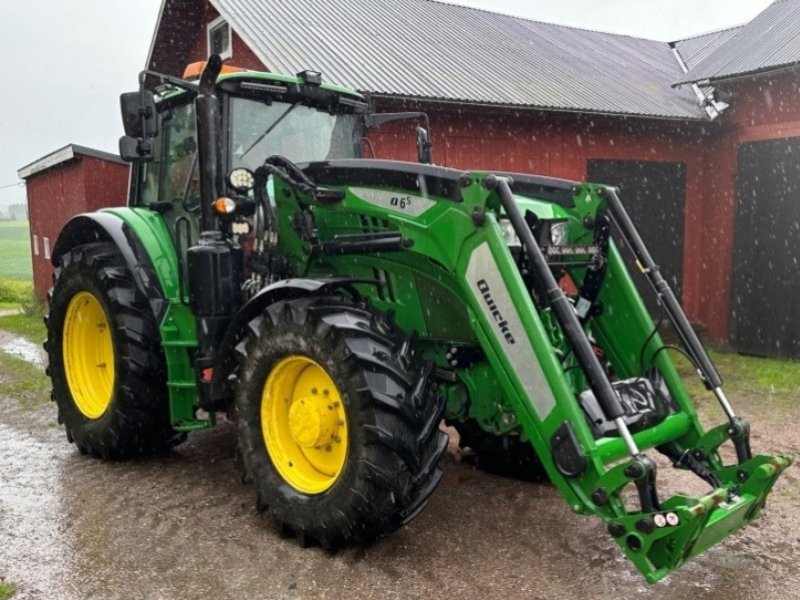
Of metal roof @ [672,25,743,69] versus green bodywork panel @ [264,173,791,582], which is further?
metal roof @ [672,25,743,69]

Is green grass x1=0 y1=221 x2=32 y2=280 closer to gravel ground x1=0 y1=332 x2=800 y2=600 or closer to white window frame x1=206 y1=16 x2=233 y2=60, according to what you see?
white window frame x1=206 y1=16 x2=233 y2=60

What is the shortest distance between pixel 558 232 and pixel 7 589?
9.52ft

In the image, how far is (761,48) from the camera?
9695 mm

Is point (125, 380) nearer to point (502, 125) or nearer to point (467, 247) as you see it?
point (467, 247)

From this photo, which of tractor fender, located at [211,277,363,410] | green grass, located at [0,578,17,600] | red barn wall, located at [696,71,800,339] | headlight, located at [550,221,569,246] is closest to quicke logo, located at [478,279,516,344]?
headlight, located at [550,221,569,246]

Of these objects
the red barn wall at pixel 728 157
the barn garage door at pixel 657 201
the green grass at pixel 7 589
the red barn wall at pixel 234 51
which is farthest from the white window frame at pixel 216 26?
the green grass at pixel 7 589

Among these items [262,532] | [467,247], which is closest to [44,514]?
[262,532]

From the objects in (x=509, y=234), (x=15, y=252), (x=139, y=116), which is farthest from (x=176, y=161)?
(x=15, y=252)

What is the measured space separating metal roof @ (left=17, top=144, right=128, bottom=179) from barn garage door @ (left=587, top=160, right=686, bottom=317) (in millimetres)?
6376

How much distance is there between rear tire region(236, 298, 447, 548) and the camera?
3.45 metres

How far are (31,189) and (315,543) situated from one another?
12378 mm

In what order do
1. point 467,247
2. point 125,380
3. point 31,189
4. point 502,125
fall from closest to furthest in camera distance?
point 467,247 < point 125,380 < point 502,125 < point 31,189

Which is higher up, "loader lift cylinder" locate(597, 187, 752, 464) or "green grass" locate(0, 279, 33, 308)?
"loader lift cylinder" locate(597, 187, 752, 464)

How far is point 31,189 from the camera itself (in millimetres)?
14125
